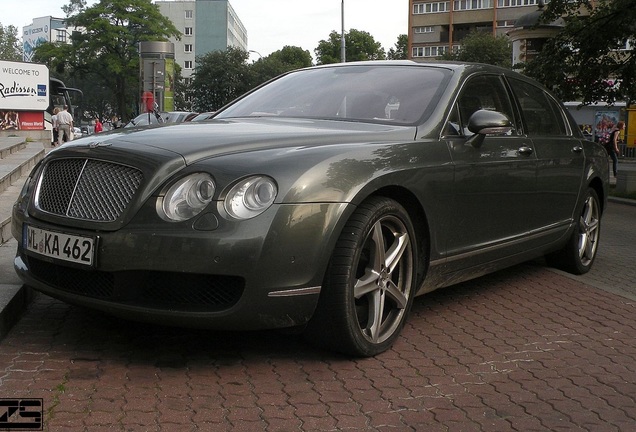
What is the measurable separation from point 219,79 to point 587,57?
61.4 metres

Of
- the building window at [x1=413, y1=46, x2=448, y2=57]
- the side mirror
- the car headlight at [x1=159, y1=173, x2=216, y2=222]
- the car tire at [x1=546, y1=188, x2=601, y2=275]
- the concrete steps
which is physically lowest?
the car tire at [x1=546, y1=188, x2=601, y2=275]

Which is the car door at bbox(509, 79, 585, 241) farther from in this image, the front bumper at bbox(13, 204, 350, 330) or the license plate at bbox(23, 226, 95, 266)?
the license plate at bbox(23, 226, 95, 266)

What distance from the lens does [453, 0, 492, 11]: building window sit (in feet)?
319

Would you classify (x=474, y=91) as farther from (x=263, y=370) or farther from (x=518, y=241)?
(x=263, y=370)

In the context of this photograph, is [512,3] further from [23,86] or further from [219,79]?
[23,86]

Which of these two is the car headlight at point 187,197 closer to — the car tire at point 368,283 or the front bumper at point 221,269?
the front bumper at point 221,269

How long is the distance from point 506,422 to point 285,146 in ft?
5.12

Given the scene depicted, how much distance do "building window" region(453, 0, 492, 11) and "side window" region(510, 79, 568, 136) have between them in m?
95.0

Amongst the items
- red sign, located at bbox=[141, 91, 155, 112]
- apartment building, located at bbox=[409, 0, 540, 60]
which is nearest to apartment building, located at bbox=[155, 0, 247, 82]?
apartment building, located at bbox=[409, 0, 540, 60]

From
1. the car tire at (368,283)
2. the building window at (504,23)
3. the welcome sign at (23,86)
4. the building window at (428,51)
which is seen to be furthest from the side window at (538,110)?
the building window at (428,51)

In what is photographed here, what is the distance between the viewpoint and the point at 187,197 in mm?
3631

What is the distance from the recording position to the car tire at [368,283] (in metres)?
3.80

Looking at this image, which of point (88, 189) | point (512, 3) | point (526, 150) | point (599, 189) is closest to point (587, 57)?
point (599, 189)

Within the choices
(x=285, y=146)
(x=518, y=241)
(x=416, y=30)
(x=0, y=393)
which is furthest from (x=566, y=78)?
(x=416, y=30)
